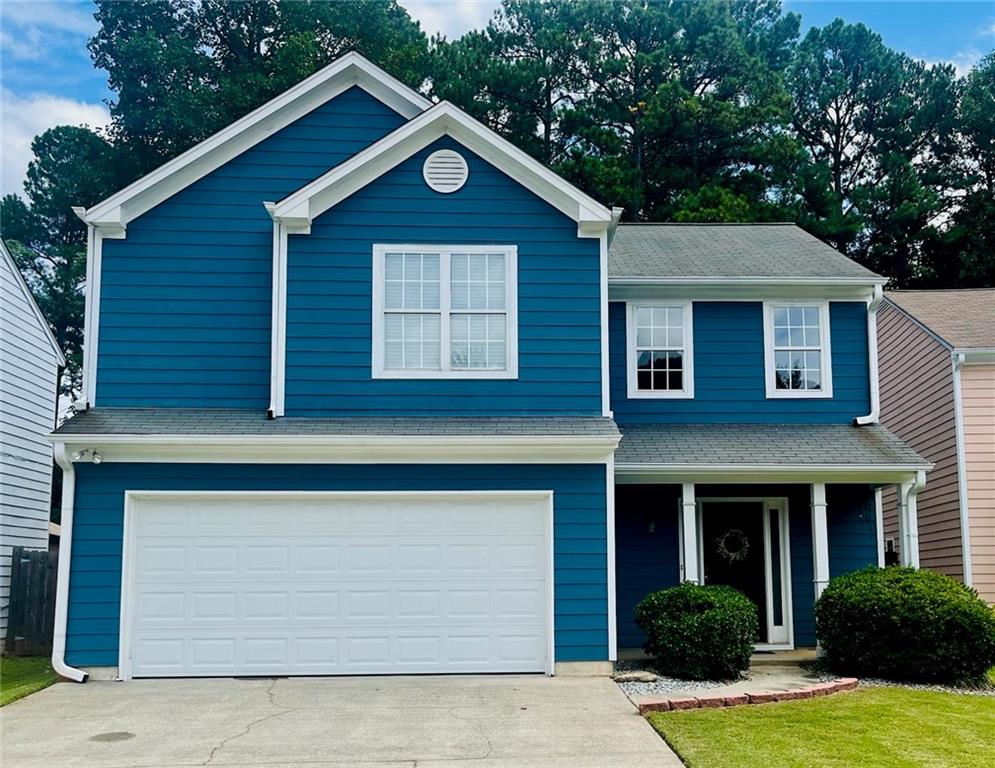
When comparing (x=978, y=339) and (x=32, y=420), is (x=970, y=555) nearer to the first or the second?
(x=978, y=339)

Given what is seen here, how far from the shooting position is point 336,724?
9.37 m

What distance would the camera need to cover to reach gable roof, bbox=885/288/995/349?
56.2ft

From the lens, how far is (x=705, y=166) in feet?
107

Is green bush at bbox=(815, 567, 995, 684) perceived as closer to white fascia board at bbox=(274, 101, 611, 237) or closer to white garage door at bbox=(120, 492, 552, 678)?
white garage door at bbox=(120, 492, 552, 678)

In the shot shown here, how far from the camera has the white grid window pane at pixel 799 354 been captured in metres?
15.1

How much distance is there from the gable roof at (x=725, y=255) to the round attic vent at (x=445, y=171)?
3029 mm

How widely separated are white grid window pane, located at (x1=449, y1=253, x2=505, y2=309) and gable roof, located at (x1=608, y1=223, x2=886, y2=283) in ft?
8.46

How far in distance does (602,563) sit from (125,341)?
6.30 meters

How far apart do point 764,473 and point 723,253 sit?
425cm

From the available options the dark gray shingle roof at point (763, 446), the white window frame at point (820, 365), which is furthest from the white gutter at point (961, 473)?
the white window frame at point (820, 365)

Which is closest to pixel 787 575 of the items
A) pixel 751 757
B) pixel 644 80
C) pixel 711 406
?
pixel 711 406

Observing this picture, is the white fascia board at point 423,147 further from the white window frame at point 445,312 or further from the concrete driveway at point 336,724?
the concrete driveway at point 336,724

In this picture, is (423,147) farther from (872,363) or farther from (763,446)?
(872,363)

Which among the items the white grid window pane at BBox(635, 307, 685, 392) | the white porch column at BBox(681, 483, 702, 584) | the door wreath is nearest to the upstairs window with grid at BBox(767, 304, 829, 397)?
the white grid window pane at BBox(635, 307, 685, 392)
